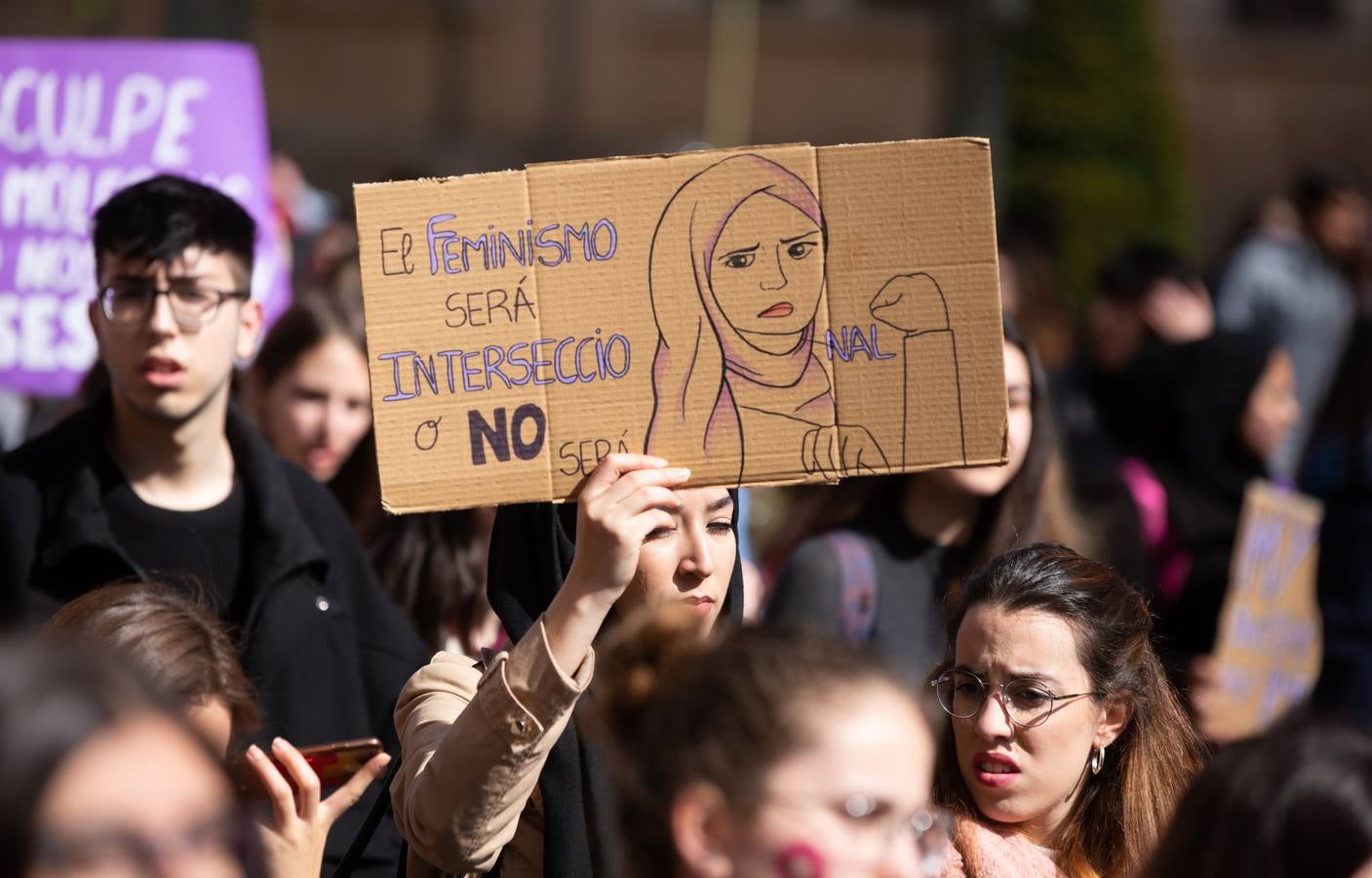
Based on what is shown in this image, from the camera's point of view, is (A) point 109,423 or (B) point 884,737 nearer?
(B) point 884,737

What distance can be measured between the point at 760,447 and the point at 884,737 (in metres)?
0.82

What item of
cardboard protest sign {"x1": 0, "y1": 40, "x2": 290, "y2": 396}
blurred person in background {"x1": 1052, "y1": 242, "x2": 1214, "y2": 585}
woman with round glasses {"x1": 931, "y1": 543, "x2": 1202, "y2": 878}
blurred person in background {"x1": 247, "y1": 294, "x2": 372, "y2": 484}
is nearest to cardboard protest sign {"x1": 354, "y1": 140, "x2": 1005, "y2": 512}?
woman with round glasses {"x1": 931, "y1": 543, "x2": 1202, "y2": 878}

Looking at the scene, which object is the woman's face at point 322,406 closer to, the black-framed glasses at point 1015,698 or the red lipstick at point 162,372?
the red lipstick at point 162,372

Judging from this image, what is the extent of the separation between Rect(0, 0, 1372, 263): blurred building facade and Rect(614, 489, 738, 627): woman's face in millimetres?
12899

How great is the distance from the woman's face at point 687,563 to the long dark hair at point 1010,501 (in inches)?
56.3

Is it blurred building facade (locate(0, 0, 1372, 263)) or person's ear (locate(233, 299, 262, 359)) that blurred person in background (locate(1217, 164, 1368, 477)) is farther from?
person's ear (locate(233, 299, 262, 359))

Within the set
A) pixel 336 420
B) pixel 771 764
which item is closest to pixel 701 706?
pixel 771 764

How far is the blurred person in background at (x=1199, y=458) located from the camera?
18.8ft

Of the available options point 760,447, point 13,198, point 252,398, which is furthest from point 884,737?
point 13,198

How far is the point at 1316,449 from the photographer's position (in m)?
5.27

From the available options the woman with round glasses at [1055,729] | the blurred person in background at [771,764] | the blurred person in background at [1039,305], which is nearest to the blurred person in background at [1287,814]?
the blurred person in background at [771,764]

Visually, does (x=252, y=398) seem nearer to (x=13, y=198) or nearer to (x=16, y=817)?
(x=13, y=198)

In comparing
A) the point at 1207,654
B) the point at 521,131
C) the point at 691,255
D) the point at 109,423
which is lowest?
the point at 1207,654

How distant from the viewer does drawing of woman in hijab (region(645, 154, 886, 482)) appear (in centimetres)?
294
